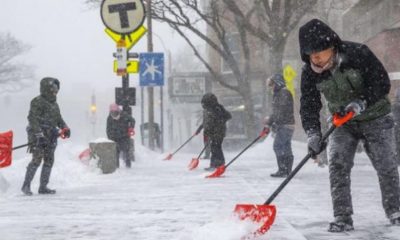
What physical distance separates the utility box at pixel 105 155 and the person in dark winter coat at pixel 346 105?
7.40 metres

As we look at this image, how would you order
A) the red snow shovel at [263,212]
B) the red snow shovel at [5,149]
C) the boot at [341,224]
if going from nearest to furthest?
the red snow shovel at [263,212] < the boot at [341,224] < the red snow shovel at [5,149]

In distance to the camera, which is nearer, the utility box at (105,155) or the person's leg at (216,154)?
the utility box at (105,155)

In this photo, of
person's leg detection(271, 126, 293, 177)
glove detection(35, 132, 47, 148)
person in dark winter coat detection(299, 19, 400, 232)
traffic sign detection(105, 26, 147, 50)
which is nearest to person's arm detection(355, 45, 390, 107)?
person in dark winter coat detection(299, 19, 400, 232)

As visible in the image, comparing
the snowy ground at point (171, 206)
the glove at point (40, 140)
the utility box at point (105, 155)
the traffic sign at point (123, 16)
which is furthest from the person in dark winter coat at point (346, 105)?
the utility box at point (105, 155)

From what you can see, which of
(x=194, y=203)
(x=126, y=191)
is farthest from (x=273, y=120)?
(x=194, y=203)

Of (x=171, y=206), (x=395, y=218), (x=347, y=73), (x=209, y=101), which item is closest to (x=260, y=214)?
(x=395, y=218)

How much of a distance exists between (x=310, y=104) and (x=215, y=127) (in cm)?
720

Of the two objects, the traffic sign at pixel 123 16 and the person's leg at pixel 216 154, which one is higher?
the traffic sign at pixel 123 16

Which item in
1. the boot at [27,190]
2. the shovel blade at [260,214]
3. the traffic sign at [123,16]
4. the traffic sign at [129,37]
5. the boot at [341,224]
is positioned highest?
the traffic sign at [123,16]

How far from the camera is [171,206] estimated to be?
6.69 m

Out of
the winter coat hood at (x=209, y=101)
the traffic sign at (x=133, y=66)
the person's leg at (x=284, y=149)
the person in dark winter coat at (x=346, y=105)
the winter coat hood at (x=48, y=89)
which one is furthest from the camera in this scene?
the traffic sign at (x=133, y=66)

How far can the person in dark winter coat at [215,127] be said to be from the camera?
12125mm

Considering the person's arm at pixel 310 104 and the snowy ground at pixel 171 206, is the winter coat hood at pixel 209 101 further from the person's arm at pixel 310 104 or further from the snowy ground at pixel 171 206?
the person's arm at pixel 310 104

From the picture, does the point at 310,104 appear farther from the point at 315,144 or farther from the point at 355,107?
the point at 355,107
